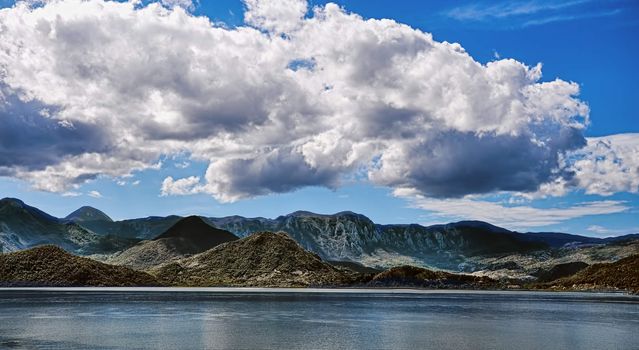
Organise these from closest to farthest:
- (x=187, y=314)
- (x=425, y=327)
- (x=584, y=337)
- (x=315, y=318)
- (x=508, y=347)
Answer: (x=508, y=347) → (x=584, y=337) → (x=425, y=327) → (x=315, y=318) → (x=187, y=314)

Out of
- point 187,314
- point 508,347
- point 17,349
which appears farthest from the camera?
point 187,314

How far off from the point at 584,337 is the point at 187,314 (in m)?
49.4

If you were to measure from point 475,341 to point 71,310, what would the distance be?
6064cm

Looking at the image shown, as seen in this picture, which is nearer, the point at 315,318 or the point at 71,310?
the point at 315,318

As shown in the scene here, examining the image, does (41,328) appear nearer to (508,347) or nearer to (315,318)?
(315,318)

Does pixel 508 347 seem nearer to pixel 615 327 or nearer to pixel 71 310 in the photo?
pixel 615 327

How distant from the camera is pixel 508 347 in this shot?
162 ft

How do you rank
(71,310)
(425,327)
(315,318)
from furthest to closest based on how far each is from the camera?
(71,310), (315,318), (425,327)

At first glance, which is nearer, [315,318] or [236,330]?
[236,330]

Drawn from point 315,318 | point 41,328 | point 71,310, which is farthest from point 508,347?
point 71,310

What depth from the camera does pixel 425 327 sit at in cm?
6731

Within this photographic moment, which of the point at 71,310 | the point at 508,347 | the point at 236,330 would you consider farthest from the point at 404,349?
the point at 71,310

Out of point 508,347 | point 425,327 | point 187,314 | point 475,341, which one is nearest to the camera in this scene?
point 508,347

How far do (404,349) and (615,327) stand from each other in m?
33.5
